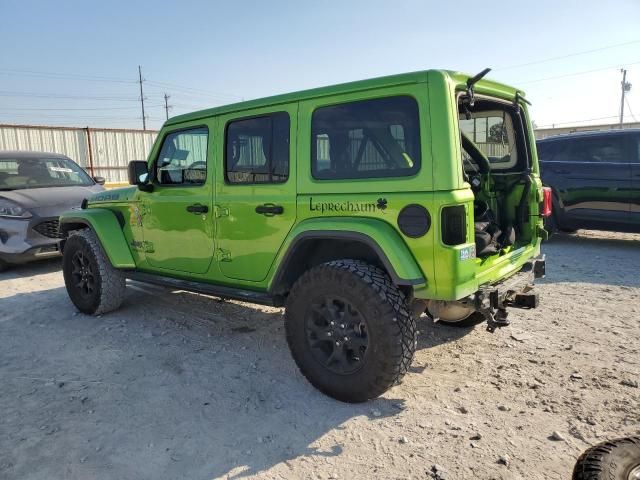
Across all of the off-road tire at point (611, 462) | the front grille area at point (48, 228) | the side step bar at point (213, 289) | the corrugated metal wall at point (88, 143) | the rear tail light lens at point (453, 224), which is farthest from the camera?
the corrugated metal wall at point (88, 143)

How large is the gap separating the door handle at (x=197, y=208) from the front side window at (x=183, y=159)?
7.8 inches

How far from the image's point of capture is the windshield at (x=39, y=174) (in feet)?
24.5

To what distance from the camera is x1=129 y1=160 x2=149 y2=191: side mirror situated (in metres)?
4.36

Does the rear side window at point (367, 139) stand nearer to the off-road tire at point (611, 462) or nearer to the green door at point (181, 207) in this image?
the green door at point (181, 207)

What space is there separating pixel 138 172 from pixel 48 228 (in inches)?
127

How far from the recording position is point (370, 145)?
120 inches

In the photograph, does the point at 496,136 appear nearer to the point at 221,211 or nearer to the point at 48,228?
the point at 221,211

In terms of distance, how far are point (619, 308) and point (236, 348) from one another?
366 cm

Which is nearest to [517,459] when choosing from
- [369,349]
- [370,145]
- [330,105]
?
[369,349]

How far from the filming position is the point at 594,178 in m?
7.36

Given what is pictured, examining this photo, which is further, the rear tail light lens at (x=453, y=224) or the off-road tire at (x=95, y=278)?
the off-road tire at (x=95, y=278)

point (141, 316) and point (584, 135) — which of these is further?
point (584, 135)

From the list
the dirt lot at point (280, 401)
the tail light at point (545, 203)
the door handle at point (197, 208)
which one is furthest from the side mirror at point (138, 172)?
the tail light at point (545, 203)

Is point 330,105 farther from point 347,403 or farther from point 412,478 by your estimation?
point 412,478
